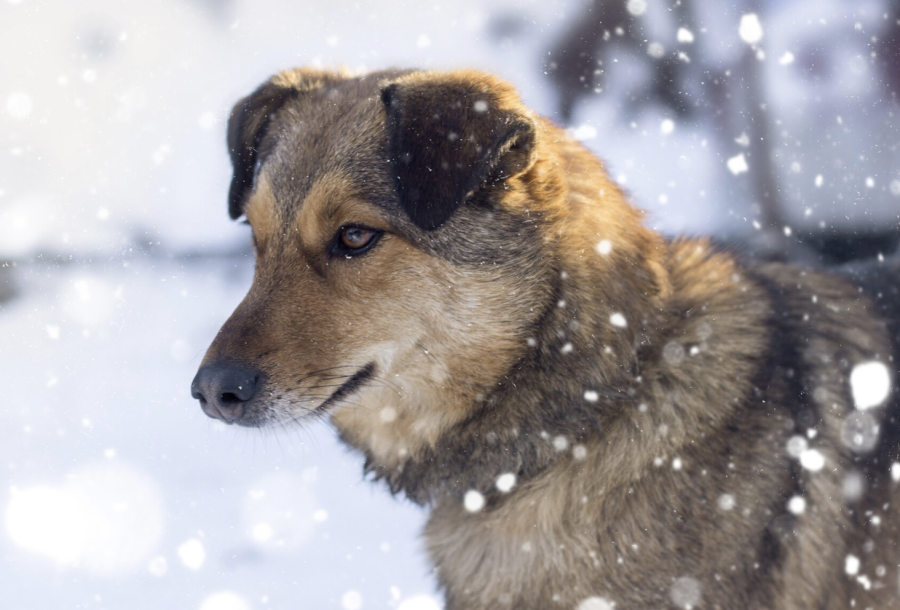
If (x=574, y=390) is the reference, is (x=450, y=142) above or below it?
above

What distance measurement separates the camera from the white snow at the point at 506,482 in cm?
254

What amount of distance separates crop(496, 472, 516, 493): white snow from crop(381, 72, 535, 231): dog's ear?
89cm

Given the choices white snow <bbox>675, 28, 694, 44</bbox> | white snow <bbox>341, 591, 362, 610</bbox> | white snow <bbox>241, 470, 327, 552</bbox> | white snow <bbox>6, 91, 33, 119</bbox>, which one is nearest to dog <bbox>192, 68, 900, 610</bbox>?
white snow <bbox>341, 591, 362, 610</bbox>

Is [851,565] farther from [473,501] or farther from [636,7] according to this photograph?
[636,7]

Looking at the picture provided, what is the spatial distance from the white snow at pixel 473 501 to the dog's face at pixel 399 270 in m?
0.25

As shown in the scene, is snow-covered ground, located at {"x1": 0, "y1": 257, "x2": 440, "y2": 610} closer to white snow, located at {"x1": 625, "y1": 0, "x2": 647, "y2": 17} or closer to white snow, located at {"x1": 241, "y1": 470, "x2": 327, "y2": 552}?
white snow, located at {"x1": 241, "y1": 470, "x2": 327, "y2": 552}

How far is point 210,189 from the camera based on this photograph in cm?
617

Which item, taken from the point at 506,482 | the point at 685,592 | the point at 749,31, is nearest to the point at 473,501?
the point at 506,482

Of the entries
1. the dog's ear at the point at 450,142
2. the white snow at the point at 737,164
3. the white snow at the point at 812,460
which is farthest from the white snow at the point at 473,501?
the white snow at the point at 737,164

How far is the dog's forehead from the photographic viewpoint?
2.51 m

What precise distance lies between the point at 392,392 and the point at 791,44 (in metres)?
4.69

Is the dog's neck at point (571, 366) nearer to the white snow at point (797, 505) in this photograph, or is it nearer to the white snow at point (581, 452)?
the white snow at point (581, 452)

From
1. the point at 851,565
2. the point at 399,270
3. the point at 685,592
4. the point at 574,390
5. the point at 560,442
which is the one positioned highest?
the point at 399,270

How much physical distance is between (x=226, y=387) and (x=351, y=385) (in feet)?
1.39
